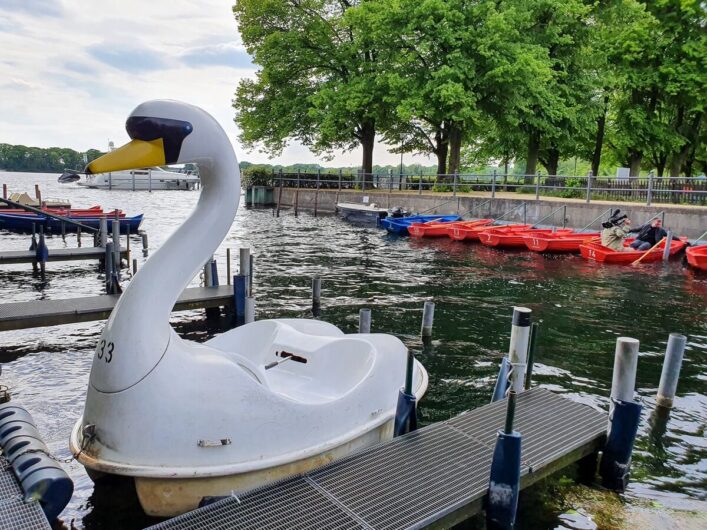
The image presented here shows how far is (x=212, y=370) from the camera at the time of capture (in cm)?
420

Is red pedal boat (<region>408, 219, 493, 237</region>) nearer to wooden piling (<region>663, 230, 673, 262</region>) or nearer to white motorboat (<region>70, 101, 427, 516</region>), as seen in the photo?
wooden piling (<region>663, 230, 673, 262</region>)

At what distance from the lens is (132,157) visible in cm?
401

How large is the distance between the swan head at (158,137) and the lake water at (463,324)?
2856 mm

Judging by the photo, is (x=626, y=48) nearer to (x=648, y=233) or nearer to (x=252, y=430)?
(x=648, y=233)

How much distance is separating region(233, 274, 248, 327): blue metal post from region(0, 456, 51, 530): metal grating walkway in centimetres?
661

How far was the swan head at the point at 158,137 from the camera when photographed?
13.1ft

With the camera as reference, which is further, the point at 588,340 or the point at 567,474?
the point at 588,340

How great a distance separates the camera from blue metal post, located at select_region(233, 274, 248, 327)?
1050 cm

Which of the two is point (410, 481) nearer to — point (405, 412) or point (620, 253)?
point (405, 412)

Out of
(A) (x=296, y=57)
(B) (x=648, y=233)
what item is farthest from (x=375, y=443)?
(A) (x=296, y=57)

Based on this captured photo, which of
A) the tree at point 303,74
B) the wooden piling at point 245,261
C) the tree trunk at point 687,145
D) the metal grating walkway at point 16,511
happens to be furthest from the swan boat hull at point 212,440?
the tree trunk at point 687,145

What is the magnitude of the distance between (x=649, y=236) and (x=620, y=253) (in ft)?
7.51

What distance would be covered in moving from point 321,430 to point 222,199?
208 centimetres

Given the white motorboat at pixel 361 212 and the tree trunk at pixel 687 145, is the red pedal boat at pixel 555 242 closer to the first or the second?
the white motorboat at pixel 361 212
